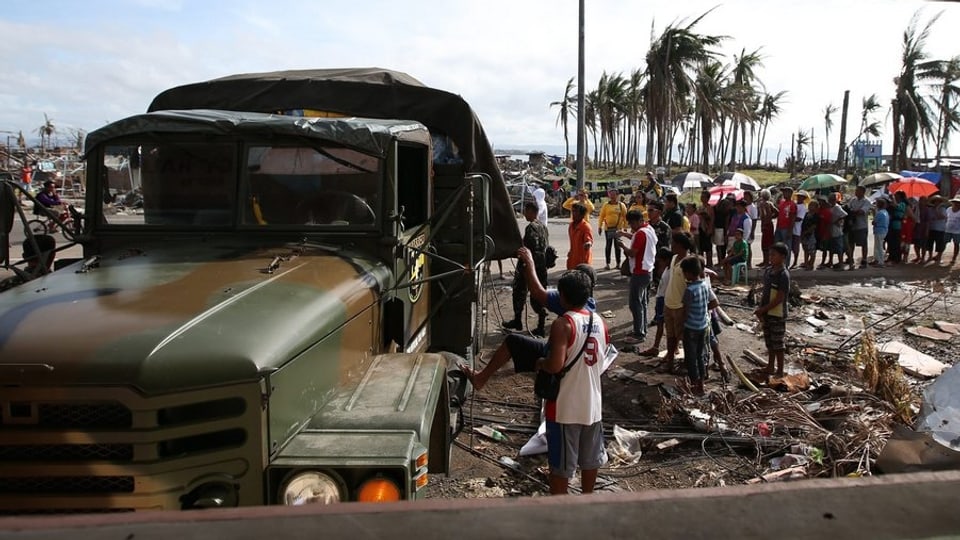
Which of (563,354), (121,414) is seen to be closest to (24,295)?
(121,414)

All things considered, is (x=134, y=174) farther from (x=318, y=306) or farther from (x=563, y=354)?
(x=563, y=354)

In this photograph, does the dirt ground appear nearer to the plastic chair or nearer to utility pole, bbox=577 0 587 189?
the plastic chair

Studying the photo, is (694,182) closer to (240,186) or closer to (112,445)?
(240,186)

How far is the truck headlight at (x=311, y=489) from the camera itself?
8.13 feet

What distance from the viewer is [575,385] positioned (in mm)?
3812

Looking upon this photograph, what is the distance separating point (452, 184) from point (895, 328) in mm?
6169

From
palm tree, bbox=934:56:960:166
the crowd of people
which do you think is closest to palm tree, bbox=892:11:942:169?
palm tree, bbox=934:56:960:166

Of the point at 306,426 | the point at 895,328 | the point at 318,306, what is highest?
the point at 318,306

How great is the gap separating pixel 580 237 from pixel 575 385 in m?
4.60

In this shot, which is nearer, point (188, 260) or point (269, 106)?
point (188, 260)

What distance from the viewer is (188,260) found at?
350cm

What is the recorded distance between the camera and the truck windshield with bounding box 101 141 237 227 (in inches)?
155

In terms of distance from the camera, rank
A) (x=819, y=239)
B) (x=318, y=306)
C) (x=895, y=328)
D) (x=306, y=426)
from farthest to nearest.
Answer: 1. (x=819, y=239)
2. (x=895, y=328)
3. (x=318, y=306)
4. (x=306, y=426)

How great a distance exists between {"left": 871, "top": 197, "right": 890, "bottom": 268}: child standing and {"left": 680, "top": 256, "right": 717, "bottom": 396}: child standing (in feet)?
27.2
